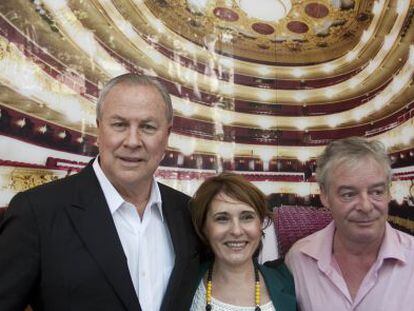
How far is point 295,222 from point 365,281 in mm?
704

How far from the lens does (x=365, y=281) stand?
1630 mm

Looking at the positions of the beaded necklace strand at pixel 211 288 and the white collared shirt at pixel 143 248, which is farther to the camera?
the beaded necklace strand at pixel 211 288

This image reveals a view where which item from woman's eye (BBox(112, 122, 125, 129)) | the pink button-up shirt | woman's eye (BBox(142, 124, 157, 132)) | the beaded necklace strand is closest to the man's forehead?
the pink button-up shirt

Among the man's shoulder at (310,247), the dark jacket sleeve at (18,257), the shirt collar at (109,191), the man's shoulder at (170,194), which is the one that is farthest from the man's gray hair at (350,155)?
the dark jacket sleeve at (18,257)

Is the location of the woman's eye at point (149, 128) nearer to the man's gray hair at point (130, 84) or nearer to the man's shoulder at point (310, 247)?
the man's gray hair at point (130, 84)

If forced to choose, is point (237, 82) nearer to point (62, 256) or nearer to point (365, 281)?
point (365, 281)

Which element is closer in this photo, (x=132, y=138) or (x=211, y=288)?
(x=132, y=138)

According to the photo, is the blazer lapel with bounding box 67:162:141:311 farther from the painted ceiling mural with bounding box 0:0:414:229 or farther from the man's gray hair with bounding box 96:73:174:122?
the painted ceiling mural with bounding box 0:0:414:229

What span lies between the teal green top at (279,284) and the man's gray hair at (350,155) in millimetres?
406

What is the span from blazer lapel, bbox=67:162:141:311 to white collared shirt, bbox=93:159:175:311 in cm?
7

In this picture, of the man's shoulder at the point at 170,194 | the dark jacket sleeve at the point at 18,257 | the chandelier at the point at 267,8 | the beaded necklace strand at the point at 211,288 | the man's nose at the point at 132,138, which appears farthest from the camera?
the chandelier at the point at 267,8

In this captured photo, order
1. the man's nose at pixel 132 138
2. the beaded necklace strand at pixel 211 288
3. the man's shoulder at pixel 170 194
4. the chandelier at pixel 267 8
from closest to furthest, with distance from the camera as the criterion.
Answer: the man's nose at pixel 132 138
the beaded necklace strand at pixel 211 288
the man's shoulder at pixel 170 194
the chandelier at pixel 267 8

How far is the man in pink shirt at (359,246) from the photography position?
1601 mm

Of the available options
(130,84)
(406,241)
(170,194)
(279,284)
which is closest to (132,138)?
(130,84)
